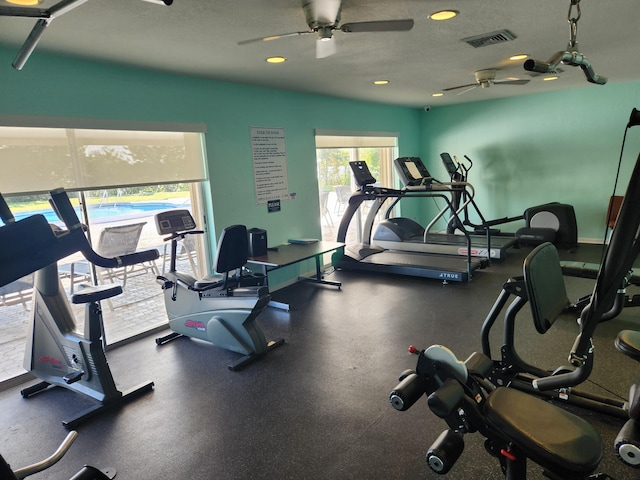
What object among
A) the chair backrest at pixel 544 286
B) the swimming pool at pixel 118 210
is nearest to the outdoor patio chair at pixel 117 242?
the swimming pool at pixel 118 210

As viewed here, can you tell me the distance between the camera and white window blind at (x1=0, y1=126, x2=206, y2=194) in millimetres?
2837

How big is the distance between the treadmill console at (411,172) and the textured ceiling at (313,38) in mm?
1272

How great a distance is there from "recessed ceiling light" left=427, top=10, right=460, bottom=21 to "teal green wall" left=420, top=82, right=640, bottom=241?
439 cm

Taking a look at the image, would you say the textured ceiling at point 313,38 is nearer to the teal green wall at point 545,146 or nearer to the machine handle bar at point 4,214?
the machine handle bar at point 4,214

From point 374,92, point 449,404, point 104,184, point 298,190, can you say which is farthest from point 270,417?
point 374,92

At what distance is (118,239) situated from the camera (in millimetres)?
3418

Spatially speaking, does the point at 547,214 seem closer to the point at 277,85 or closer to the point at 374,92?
the point at 374,92

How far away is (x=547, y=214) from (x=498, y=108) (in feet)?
6.43

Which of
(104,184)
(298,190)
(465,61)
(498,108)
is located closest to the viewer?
(104,184)

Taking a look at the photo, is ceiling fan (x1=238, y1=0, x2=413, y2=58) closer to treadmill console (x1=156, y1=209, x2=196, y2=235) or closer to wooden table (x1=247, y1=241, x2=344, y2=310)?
treadmill console (x1=156, y1=209, x2=196, y2=235)

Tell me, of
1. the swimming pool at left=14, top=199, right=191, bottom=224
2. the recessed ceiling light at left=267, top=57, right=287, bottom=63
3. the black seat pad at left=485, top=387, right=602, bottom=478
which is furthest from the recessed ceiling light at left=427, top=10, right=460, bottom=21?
the swimming pool at left=14, top=199, right=191, bottom=224

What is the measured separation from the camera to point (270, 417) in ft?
7.92

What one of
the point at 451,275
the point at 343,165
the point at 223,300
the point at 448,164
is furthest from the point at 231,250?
the point at 448,164

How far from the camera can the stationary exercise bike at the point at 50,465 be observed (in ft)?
4.37
